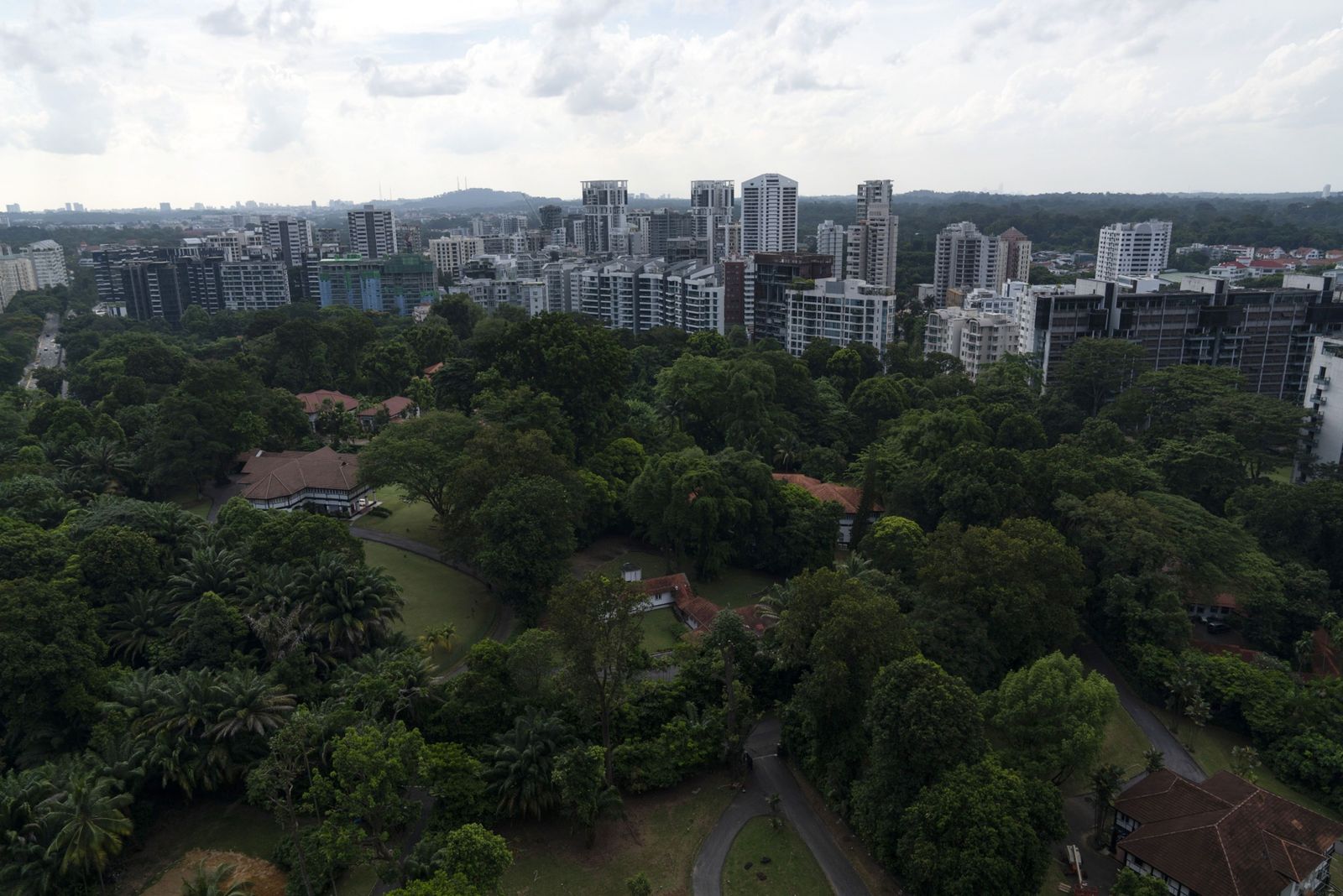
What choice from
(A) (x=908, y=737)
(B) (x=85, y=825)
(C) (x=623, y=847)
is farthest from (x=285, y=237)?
(A) (x=908, y=737)

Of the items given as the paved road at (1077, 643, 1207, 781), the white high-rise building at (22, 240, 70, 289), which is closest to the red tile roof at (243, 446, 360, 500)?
the paved road at (1077, 643, 1207, 781)

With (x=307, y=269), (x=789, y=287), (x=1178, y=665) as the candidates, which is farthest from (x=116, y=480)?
(x=307, y=269)

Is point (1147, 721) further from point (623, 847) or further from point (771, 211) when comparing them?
point (771, 211)

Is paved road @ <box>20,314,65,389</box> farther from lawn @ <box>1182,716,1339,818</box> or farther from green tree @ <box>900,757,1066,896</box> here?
lawn @ <box>1182,716,1339,818</box>

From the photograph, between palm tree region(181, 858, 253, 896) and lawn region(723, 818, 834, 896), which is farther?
lawn region(723, 818, 834, 896)

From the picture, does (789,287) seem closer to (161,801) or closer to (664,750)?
(664,750)

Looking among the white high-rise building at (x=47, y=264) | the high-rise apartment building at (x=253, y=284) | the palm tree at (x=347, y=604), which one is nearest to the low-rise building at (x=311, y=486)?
the palm tree at (x=347, y=604)
